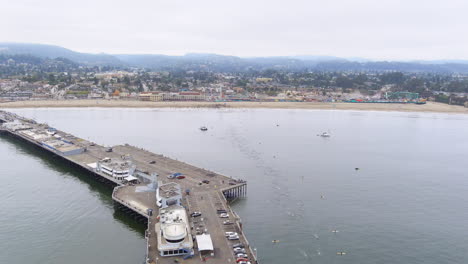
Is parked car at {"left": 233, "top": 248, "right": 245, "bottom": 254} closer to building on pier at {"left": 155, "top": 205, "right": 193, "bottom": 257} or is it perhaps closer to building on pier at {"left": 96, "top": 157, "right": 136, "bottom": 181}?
building on pier at {"left": 155, "top": 205, "right": 193, "bottom": 257}

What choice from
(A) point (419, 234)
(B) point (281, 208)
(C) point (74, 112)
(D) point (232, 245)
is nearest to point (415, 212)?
(A) point (419, 234)

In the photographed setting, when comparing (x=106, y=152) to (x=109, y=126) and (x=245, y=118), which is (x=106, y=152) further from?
(x=245, y=118)

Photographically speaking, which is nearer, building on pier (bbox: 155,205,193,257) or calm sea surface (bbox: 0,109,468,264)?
building on pier (bbox: 155,205,193,257)

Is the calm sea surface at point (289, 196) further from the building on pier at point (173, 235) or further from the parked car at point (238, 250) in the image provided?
the building on pier at point (173, 235)

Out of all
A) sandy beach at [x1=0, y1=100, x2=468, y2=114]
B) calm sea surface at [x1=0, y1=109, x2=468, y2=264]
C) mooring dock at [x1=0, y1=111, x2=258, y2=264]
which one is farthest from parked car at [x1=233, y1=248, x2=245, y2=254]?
sandy beach at [x1=0, y1=100, x2=468, y2=114]

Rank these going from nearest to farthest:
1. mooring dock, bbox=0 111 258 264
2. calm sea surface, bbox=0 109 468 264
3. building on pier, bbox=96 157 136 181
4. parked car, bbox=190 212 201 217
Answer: mooring dock, bbox=0 111 258 264 → calm sea surface, bbox=0 109 468 264 → parked car, bbox=190 212 201 217 → building on pier, bbox=96 157 136 181

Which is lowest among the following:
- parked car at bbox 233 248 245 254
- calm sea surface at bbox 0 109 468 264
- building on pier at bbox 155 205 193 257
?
calm sea surface at bbox 0 109 468 264
